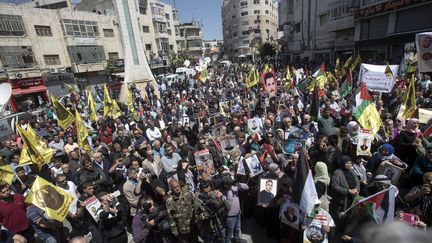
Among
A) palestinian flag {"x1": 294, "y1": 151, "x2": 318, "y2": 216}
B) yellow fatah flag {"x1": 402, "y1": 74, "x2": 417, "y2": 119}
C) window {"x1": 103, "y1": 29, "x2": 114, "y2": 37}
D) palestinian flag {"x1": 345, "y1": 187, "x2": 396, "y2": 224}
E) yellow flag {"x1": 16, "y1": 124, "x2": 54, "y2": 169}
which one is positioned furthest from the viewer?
window {"x1": 103, "y1": 29, "x2": 114, "y2": 37}

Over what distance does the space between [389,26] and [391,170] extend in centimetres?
2258

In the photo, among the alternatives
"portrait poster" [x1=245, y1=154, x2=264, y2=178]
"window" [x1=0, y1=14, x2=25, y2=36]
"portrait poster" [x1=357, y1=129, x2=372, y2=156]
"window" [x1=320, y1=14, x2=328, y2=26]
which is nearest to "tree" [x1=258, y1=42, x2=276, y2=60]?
"window" [x1=320, y1=14, x2=328, y2=26]

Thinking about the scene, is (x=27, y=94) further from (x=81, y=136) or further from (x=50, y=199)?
(x=50, y=199)

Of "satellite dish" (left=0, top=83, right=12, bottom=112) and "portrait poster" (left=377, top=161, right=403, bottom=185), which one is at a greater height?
"satellite dish" (left=0, top=83, right=12, bottom=112)

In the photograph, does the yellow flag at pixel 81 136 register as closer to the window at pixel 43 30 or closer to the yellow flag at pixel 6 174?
the yellow flag at pixel 6 174

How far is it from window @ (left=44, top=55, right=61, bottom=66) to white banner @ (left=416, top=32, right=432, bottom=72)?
36895 mm

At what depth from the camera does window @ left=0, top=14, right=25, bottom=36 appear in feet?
90.9

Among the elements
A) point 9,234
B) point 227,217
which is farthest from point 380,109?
point 9,234

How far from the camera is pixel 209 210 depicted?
4148 millimetres

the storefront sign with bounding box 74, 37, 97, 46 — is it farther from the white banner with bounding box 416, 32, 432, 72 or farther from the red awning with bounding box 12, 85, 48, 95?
the white banner with bounding box 416, 32, 432, 72

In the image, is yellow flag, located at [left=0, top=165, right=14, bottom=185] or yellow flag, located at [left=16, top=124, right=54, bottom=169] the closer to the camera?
yellow flag, located at [left=0, top=165, right=14, bottom=185]

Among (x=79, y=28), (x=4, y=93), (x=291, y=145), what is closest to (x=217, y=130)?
(x=291, y=145)

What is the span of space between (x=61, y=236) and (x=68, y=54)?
35814 millimetres

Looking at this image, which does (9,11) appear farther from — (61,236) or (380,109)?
(380,109)
